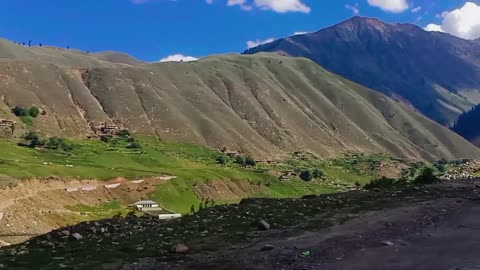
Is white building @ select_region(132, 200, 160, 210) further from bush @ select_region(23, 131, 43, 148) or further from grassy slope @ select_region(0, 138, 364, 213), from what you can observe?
bush @ select_region(23, 131, 43, 148)

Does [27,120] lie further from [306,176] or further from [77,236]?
[77,236]

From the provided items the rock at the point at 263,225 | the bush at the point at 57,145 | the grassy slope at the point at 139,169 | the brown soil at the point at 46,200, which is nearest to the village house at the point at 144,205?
the brown soil at the point at 46,200

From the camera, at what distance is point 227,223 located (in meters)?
22.1

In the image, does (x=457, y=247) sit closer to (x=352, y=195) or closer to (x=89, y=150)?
(x=352, y=195)

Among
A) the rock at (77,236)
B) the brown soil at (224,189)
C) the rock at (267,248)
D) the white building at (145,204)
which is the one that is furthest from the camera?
the brown soil at (224,189)

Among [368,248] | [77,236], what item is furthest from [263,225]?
[77,236]

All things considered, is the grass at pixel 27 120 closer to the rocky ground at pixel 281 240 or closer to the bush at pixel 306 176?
the bush at pixel 306 176

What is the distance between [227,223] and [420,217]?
7.70 meters

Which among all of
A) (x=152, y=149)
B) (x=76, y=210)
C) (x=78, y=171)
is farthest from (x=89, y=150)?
(x=76, y=210)

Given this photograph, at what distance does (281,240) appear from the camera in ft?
59.6

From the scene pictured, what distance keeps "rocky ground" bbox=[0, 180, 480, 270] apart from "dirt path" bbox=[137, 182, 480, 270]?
0.03 m

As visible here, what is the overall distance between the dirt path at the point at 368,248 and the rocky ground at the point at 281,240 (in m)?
0.03

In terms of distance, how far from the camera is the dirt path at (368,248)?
14492mm

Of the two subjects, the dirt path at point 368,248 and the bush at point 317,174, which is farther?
the bush at point 317,174
